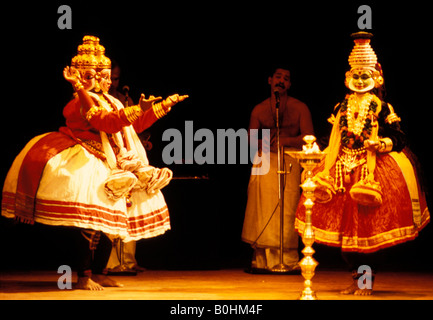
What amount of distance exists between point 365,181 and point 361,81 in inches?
26.9

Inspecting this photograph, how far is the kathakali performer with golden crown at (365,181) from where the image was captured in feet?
23.0

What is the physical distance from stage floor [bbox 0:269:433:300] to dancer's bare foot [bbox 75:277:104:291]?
0.06 meters

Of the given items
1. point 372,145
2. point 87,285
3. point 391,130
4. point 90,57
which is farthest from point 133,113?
point 391,130

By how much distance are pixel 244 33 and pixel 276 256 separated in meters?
1.93

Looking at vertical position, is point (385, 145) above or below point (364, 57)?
below

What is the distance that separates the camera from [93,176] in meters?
7.18

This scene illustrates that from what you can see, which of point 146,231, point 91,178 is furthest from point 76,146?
point 146,231

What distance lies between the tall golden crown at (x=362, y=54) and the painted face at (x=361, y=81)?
41 millimetres

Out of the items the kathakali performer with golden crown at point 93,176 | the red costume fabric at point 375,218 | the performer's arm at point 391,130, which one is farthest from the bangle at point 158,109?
the performer's arm at point 391,130

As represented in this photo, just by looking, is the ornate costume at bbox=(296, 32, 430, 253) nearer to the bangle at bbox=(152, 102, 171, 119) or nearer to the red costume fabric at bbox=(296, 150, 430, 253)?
the red costume fabric at bbox=(296, 150, 430, 253)

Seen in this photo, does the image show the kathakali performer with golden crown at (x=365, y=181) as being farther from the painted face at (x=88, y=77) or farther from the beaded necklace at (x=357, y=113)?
the painted face at (x=88, y=77)

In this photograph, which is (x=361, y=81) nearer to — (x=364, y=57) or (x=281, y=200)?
(x=364, y=57)

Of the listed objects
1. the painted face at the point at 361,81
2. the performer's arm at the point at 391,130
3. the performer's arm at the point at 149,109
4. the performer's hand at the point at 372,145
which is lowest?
the performer's hand at the point at 372,145

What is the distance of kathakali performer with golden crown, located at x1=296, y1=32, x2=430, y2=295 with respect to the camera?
7.02 metres
